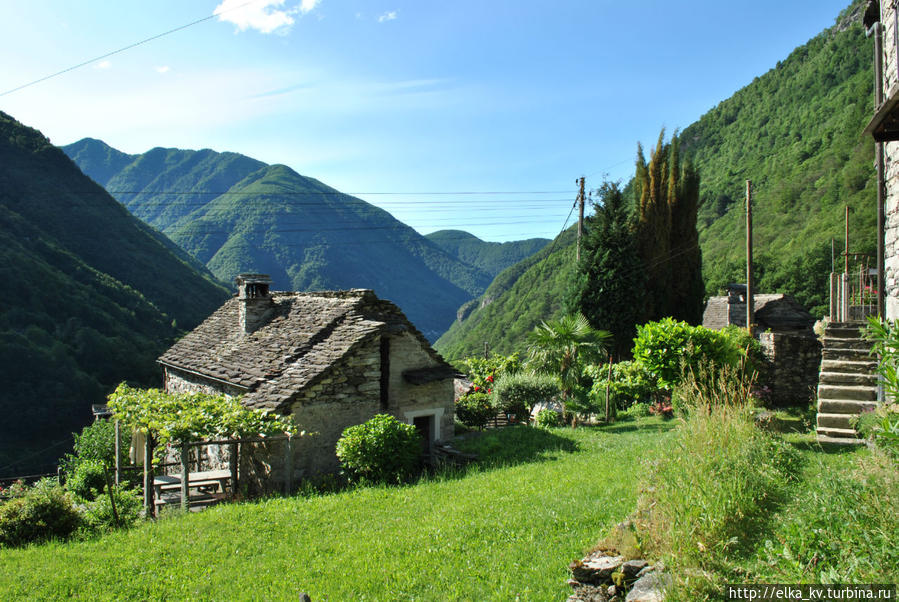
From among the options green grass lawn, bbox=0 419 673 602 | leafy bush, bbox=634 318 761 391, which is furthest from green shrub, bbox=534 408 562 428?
green grass lawn, bbox=0 419 673 602

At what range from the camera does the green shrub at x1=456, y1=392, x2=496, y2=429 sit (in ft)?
62.0

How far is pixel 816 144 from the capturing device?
2046 inches

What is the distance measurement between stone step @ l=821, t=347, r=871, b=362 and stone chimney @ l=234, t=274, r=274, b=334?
51.8ft

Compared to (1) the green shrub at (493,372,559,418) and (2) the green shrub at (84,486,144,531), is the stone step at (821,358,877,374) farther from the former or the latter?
(2) the green shrub at (84,486,144,531)

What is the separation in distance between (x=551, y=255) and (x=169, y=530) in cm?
5613

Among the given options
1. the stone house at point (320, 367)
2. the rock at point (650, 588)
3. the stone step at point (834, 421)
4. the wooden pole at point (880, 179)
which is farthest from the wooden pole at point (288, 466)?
the wooden pole at point (880, 179)

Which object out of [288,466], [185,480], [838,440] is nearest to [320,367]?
[288,466]

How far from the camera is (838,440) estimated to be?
30.0 feet

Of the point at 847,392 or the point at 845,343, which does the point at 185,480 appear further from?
the point at 845,343

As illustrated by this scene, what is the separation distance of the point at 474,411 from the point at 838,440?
37.8ft

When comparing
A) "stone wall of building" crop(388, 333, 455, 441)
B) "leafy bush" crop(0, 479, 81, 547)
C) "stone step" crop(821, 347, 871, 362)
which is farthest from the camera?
"stone wall of building" crop(388, 333, 455, 441)

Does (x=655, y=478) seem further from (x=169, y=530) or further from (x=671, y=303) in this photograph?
(x=671, y=303)

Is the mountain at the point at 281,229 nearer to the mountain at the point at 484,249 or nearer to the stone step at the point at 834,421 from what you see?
the mountain at the point at 484,249

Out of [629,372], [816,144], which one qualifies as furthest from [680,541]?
[816,144]
